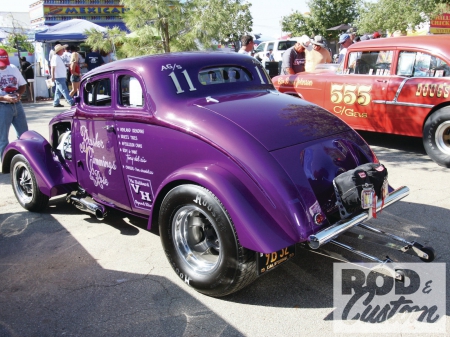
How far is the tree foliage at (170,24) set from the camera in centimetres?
760

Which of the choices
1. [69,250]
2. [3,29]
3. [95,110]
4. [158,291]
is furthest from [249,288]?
[3,29]

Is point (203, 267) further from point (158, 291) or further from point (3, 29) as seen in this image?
point (3, 29)

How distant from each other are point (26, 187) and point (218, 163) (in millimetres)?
3166

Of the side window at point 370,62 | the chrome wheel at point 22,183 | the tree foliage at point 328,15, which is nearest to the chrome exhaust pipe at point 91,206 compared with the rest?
the chrome wheel at point 22,183

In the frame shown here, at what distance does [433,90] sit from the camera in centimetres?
608

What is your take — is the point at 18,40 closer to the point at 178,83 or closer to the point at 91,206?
the point at 91,206

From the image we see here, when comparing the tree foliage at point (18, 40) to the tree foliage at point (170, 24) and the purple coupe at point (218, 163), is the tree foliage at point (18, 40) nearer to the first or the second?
the tree foliage at point (170, 24)

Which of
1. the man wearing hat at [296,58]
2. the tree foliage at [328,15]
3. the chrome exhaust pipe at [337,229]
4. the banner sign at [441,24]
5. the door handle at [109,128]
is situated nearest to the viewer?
the chrome exhaust pipe at [337,229]

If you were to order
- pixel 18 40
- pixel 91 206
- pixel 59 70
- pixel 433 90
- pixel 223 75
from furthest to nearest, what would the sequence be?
pixel 18 40 → pixel 59 70 → pixel 433 90 → pixel 91 206 → pixel 223 75

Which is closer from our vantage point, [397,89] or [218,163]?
[218,163]

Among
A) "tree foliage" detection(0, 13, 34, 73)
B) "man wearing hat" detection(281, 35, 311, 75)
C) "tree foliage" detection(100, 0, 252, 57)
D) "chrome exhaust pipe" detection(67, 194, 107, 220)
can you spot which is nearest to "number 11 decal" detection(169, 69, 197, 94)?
"chrome exhaust pipe" detection(67, 194, 107, 220)

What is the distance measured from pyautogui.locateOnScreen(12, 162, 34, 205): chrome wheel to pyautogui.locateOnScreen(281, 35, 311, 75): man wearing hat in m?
5.54

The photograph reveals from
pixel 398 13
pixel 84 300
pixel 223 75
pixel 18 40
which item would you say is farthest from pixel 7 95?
pixel 398 13

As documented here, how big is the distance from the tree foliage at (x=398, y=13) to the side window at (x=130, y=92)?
21.1 meters
